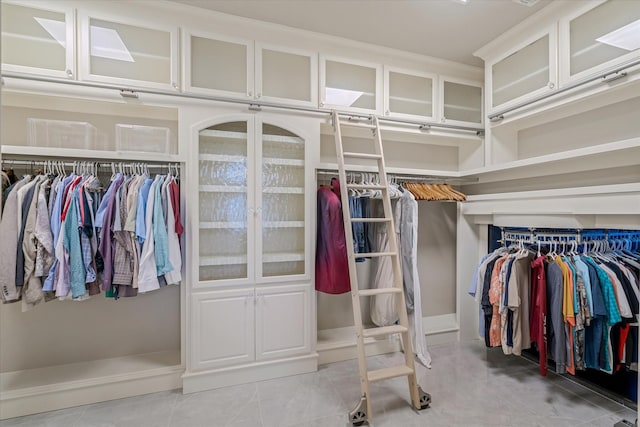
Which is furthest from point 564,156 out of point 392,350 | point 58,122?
point 58,122

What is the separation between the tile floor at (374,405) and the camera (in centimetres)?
237

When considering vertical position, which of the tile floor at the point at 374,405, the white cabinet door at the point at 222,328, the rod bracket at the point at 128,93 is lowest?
the tile floor at the point at 374,405

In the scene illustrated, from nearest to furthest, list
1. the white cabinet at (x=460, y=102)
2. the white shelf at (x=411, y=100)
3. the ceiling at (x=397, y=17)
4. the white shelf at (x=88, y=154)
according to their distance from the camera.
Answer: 1. the white shelf at (x=88, y=154)
2. the ceiling at (x=397, y=17)
3. the white shelf at (x=411, y=100)
4. the white cabinet at (x=460, y=102)

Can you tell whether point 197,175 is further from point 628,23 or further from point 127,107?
point 628,23

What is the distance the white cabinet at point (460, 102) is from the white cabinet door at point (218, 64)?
1.85 metres

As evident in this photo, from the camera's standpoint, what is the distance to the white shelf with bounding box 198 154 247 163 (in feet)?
9.22

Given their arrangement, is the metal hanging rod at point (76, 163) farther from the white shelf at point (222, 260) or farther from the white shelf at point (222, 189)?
the white shelf at point (222, 260)

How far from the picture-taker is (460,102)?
353 cm

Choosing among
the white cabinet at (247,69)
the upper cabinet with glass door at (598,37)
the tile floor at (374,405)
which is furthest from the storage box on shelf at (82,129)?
the upper cabinet with glass door at (598,37)

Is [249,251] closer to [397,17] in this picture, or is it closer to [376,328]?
[376,328]

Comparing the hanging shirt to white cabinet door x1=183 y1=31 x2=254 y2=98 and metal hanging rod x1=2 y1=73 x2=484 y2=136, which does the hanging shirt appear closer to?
metal hanging rod x1=2 y1=73 x2=484 y2=136

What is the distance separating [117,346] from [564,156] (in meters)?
3.77

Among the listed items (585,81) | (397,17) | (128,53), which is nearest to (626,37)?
(585,81)

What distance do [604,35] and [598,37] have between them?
3cm
